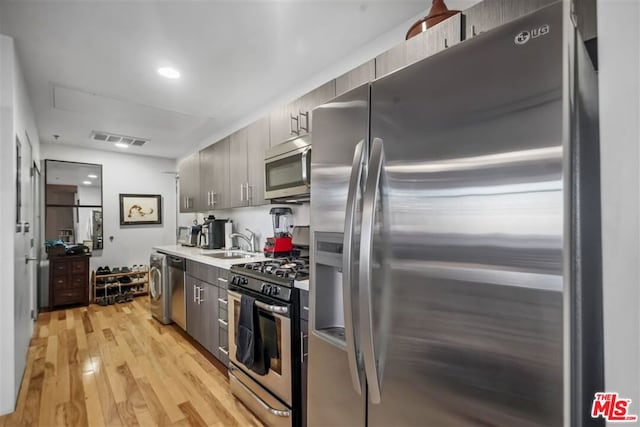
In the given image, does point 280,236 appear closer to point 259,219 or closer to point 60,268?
point 259,219

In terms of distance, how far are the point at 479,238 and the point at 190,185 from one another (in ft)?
13.6

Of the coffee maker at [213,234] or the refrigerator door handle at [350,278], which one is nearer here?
the refrigerator door handle at [350,278]

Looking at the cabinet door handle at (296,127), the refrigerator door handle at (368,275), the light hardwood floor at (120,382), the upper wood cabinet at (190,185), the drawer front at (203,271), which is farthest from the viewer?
the upper wood cabinet at (190,185)

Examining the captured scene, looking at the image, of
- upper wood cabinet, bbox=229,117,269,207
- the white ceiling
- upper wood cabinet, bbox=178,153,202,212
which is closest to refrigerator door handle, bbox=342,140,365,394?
the white ceiling

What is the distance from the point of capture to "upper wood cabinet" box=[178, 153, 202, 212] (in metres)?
4.01

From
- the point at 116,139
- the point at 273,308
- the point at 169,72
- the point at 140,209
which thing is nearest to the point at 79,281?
the point at 140,209

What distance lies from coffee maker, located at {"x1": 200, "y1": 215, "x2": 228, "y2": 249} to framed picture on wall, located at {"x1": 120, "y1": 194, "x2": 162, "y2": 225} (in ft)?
7.13

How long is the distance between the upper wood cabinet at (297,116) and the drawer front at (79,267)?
383 cm

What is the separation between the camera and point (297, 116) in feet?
7.57

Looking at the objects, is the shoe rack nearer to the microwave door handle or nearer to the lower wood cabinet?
the lower wood cabinet

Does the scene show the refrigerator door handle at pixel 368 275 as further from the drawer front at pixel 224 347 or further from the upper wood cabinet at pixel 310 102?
the drawer front at pixel 224 347

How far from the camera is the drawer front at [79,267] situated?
433 centimetres

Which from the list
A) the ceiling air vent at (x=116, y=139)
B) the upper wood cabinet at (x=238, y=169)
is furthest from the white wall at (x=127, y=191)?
the upper wood cabinet at (x=238, y=169)

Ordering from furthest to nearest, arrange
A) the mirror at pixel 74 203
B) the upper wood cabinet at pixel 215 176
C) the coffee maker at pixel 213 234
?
1. the mirror at pixel 74 203
2. the coffee maker at pixel 213 234
3. the upper wood cabinet at pixel 215 176
